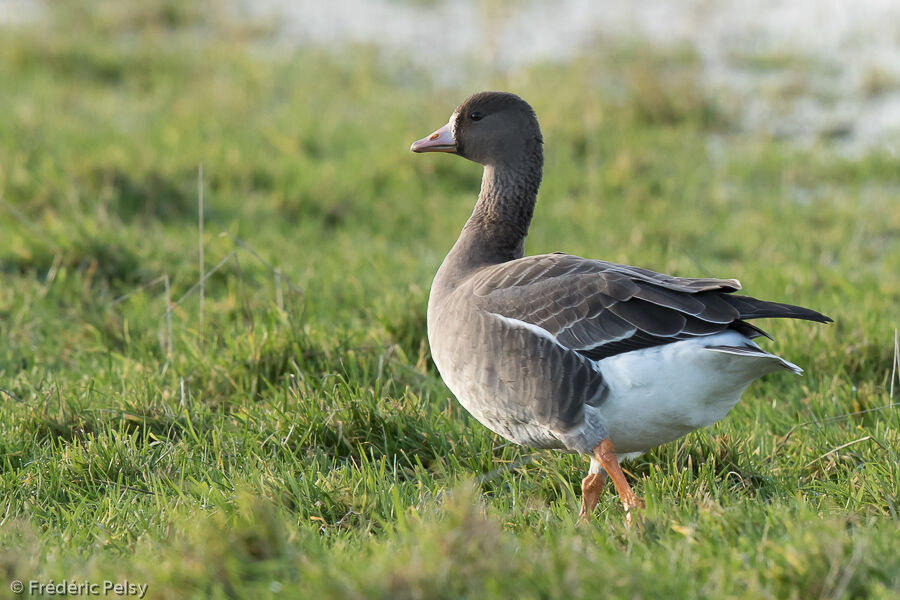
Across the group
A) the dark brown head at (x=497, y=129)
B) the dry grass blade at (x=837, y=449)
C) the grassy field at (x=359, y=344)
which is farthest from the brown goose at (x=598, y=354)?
the dark brown head at (x=497, y=129)

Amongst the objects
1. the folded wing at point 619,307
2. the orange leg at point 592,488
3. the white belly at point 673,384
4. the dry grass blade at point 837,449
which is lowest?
the orange leg at point 592,488

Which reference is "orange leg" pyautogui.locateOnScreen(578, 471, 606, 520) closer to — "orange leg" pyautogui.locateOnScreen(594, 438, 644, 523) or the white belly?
"orange leg" pyautogui.locateOnScreen(594, 438, 644, 523)

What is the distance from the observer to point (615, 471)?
3668 mm

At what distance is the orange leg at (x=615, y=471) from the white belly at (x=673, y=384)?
63 millimetres

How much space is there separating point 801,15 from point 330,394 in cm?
1207

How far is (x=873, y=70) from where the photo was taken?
37.2 feet

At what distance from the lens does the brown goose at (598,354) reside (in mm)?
3600

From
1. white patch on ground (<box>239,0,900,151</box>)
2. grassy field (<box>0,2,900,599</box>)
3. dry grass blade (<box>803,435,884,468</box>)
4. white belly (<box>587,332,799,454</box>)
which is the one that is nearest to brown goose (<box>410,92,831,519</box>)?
white belly (<box>587,332,799,454</box>)

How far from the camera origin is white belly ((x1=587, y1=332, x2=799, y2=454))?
357cm

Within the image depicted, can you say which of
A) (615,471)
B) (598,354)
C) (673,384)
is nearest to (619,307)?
(598,354)

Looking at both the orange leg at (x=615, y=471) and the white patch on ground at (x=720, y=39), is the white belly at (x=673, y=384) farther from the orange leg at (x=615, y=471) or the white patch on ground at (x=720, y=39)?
the white patch on ground at (x=720, y=39)

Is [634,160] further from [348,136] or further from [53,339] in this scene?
[53,339]

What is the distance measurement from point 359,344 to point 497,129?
4.38 feet

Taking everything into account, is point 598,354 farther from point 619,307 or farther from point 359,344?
point 359,344
